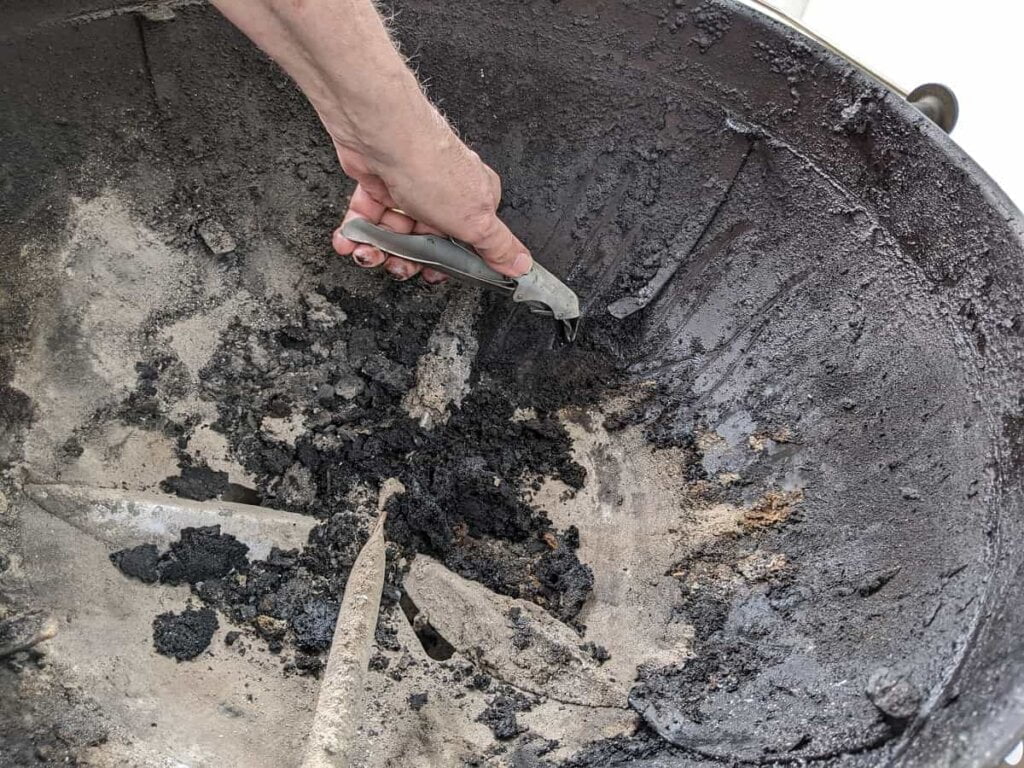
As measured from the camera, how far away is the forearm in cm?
119

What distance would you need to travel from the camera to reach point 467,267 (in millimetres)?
1603

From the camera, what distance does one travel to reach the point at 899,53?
2.34 metres

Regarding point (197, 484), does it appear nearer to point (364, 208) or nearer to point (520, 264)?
point (364, 208)

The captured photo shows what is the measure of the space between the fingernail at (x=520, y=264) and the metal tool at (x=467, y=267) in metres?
0.01

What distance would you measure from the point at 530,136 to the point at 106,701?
133cm

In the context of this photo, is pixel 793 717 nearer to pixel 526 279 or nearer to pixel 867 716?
pixel 867 716

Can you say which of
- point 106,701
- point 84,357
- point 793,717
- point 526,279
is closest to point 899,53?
point 526,279

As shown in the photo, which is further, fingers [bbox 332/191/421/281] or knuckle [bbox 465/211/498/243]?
fingers [bbox 332/191/421/281]

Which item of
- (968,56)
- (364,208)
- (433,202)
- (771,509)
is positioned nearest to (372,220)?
(364,208)

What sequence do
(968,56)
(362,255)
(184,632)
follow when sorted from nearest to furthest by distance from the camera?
1. (184,632)
2. (362,255)
3. (968,56)

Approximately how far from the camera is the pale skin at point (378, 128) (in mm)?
1202

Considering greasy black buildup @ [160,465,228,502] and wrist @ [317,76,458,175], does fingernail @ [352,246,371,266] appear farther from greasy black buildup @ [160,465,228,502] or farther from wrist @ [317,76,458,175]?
greasy black buildup @ [160,465,228,502]

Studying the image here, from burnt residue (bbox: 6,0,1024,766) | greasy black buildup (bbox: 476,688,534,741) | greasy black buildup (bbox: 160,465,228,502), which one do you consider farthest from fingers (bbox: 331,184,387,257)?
greasy black buildup (bbox: 476,688,534,741)

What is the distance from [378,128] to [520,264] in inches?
15.8
